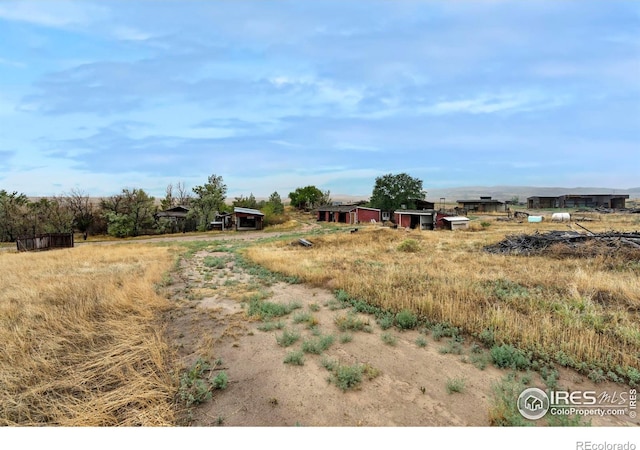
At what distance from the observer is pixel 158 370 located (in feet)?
15.2

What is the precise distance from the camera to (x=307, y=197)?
252 ft

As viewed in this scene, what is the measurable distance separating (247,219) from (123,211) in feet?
57.5

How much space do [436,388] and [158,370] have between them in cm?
437

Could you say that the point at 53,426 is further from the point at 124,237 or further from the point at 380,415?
the point at 124,237

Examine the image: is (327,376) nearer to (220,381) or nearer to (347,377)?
(347,377)

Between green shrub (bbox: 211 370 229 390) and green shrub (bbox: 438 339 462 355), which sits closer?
green shrub (bbox: 211 370 229 390)

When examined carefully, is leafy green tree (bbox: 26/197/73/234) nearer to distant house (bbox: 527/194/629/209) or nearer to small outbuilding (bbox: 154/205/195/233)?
small outbuilding (bbox: 154/205/195/233)

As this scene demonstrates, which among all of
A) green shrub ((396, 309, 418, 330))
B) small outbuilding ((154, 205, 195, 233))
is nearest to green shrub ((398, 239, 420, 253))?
green shrub ((396, 309, 418, 330))

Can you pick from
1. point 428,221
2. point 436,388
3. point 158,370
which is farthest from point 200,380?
point 428,221

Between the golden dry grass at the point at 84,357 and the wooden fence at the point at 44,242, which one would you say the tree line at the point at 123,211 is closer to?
the wooden fence at the point at 44,242

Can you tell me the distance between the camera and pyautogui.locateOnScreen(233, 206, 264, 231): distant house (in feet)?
147

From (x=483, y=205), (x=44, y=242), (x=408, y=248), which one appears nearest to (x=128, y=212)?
(x=44, y=242)

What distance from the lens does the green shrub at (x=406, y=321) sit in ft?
21.3

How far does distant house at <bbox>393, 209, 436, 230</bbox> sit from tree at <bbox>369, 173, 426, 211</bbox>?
323 inches
